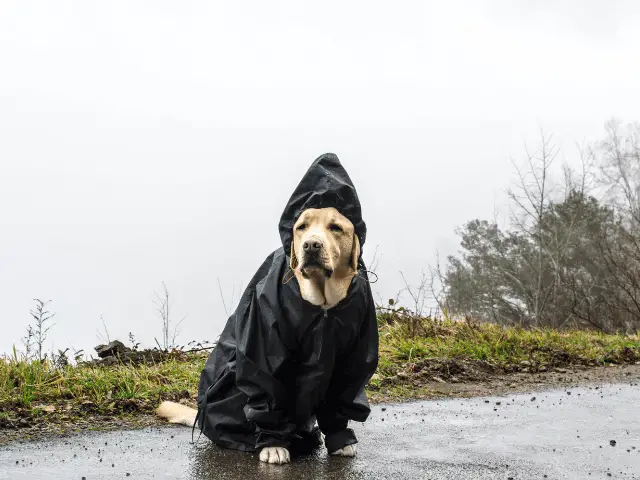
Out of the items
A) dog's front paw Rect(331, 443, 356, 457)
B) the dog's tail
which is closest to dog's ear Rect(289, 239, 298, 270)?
dog's front paw Rect(331, 443, 356, 457)

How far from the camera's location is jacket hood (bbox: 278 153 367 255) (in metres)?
3.91

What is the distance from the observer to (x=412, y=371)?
8.14 meters

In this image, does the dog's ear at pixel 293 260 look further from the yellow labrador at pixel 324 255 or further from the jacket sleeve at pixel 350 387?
the jacket sleeve at pixel 350 387

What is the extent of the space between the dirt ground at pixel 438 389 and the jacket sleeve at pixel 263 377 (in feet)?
6.07

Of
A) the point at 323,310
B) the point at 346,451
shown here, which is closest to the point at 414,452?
the point at 346,451

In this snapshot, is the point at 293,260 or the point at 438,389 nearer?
the point at 293,260

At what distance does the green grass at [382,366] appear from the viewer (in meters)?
6.06

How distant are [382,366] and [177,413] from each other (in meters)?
3.36

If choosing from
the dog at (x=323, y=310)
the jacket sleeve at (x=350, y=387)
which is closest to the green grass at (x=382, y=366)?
the dog at (x=323, y=310)

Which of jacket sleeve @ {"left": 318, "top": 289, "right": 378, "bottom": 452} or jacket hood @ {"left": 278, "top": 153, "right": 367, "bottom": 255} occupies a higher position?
jacket hood @ {"left": 278, "top": 153, "right": 367, "bottom": 255}

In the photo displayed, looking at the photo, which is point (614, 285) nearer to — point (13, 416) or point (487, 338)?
point (487, 338)

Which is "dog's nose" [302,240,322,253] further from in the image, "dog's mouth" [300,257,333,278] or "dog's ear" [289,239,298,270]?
"dog's ear" [289,239,298,270]

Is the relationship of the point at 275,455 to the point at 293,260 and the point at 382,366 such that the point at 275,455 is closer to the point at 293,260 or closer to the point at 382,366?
the point at 293,260

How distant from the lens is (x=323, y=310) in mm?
3900
